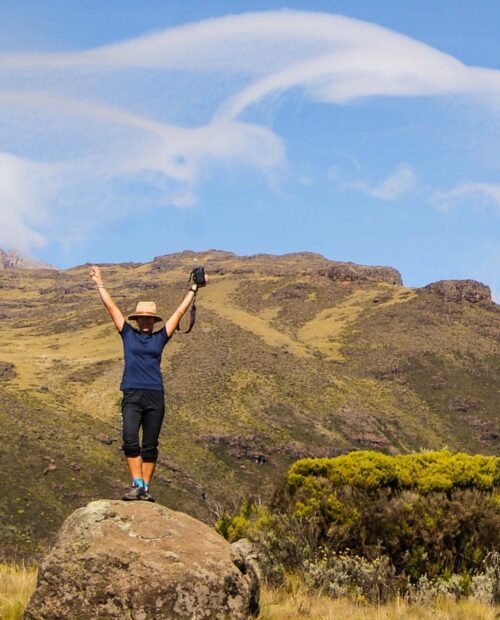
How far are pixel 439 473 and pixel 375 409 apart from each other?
71.8 m

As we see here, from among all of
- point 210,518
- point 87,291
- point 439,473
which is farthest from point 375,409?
point 87,291

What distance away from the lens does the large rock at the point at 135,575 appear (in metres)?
6.77

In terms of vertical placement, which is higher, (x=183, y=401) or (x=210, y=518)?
(x=183, y=401)

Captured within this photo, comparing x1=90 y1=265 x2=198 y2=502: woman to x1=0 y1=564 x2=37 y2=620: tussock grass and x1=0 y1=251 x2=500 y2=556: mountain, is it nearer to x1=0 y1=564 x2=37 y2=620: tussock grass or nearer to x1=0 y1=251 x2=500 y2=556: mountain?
x1=0 y1=564 x2=37 y2=620: tussock grass

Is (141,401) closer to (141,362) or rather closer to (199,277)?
(141,362)

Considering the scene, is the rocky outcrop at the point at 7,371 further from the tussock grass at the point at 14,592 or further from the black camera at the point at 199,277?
the black camera at the point at 199,277

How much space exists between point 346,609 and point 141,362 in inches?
144

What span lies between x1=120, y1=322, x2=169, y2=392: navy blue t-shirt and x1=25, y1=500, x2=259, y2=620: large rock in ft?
4.83

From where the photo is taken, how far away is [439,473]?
41.2 ft

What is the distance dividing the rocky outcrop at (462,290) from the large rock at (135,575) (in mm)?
115555

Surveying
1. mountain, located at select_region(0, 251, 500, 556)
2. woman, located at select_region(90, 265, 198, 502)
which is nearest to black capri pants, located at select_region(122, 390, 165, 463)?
woman, located at select_region(90, 265, 198, 502)

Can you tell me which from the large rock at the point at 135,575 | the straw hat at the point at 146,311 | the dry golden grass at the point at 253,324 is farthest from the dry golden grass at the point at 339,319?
the large rock at the point at 135,575

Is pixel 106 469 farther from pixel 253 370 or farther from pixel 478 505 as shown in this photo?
pixel 478 505

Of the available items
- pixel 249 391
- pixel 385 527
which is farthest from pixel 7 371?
pixel 385 527
